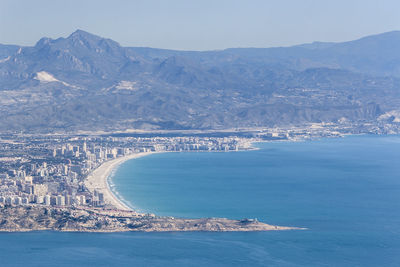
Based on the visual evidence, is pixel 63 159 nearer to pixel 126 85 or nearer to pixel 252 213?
pixel 252 213

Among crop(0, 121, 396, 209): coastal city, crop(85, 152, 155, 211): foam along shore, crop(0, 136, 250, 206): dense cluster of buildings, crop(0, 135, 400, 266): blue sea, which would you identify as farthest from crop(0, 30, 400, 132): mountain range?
crop(0, 135, 400, 266): blue sea

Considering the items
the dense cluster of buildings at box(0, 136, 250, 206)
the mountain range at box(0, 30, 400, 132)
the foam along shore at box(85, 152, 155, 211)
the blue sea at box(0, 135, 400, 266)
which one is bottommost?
the blue sea at box(0, 135, 400, 266)

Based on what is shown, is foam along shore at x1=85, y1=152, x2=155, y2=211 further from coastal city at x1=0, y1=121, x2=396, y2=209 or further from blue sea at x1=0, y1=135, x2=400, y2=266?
blue sea at x1=0, y1=135, x2=400, y2=266

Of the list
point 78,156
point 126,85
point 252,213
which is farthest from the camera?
point 126,85

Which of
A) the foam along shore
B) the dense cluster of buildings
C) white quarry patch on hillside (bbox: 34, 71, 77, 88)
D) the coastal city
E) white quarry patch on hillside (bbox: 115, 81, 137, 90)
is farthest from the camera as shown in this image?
white quarry patch on hillside (bbox: 34, 71, 77, 88)

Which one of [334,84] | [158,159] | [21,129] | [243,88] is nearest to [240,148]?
[158,159]

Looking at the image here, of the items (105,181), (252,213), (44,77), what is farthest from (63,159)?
(44,77)
